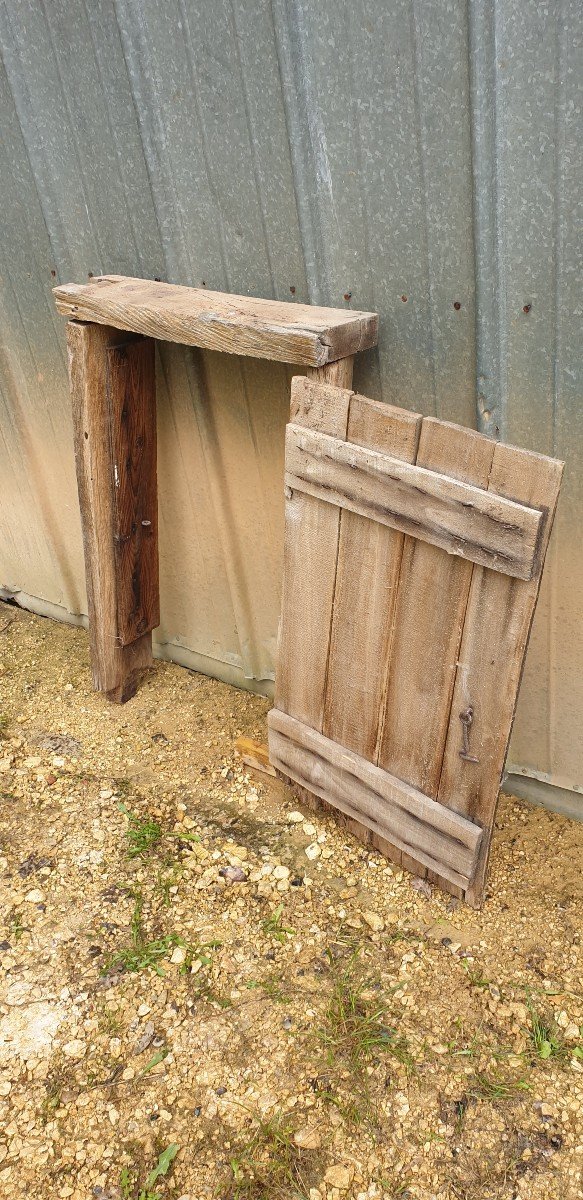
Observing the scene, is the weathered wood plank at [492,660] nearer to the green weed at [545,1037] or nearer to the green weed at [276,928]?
the green weed at [545,1037]

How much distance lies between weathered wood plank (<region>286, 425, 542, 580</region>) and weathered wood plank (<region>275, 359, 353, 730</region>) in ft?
0.20

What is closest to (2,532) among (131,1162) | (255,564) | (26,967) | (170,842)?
(255,564)

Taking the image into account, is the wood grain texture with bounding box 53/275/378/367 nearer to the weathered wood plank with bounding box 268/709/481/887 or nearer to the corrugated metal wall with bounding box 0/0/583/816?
the corrugated metal wall with bounding box 0/0/583/816

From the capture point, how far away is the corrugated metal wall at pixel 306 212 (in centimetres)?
210

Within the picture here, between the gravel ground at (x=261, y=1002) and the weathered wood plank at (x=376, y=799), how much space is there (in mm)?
142

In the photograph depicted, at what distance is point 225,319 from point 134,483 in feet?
3.02

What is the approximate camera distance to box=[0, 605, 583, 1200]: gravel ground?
212 centimetres

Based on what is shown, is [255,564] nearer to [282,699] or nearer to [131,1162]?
[282,699]

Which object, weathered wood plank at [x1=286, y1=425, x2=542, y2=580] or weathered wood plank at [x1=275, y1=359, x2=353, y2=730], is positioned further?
weathered wood plank at [x1=275, y1=359, x2=353, y2=730]

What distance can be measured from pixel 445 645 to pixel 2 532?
2444mm

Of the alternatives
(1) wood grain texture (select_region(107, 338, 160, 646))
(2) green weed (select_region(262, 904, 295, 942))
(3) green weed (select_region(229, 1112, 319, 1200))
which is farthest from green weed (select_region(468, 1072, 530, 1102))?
(1) wood grain texture (select_region(107, 338, 160, 646))

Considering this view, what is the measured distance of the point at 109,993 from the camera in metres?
2.50

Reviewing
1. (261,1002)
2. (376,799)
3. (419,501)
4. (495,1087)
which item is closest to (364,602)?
(419,501)

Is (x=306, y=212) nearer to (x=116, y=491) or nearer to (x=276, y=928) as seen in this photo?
(x=116, y=491)
